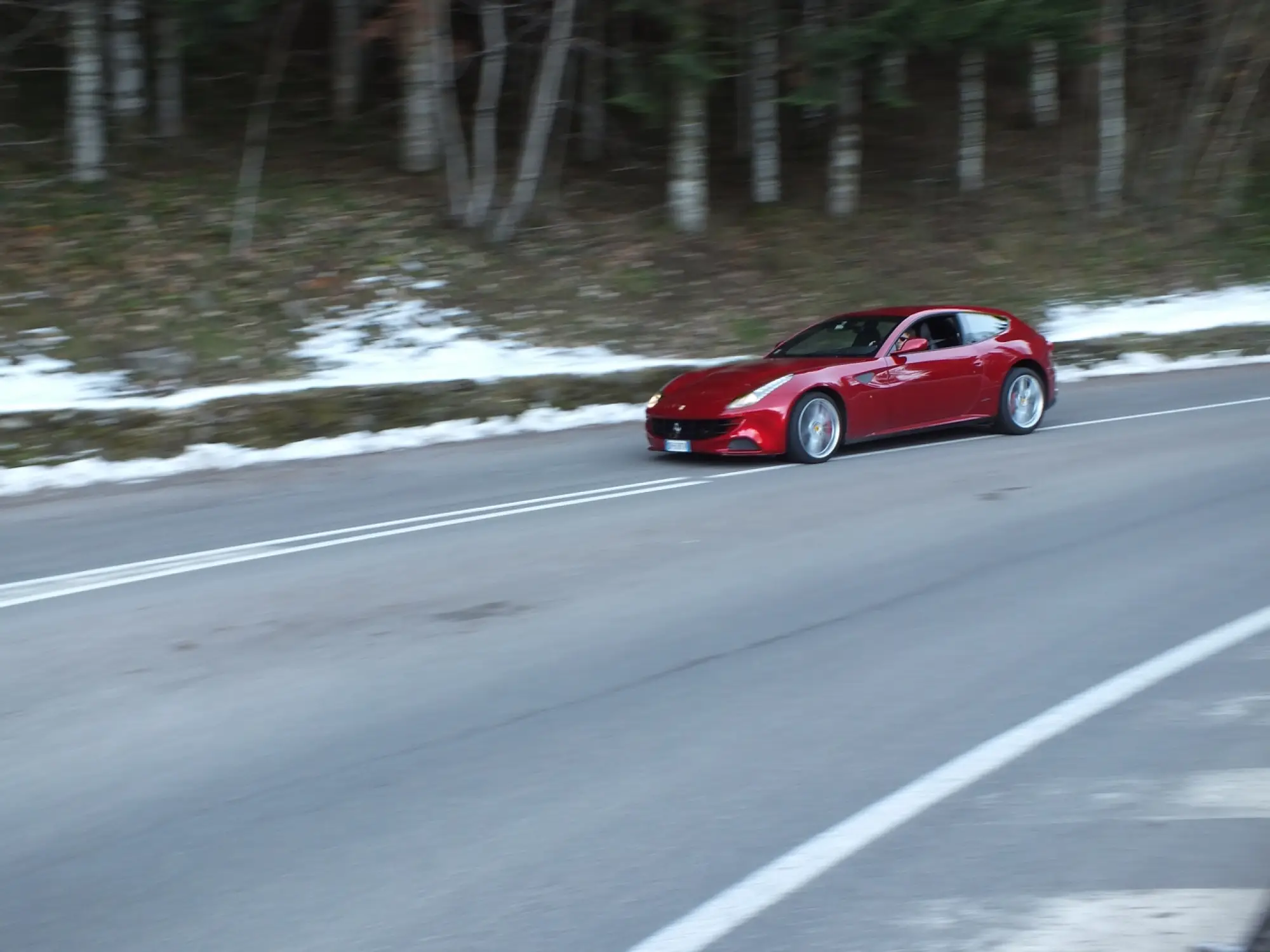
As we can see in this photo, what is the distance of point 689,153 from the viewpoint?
77.7ft

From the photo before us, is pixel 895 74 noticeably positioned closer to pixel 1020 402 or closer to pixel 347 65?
pixel 347 65

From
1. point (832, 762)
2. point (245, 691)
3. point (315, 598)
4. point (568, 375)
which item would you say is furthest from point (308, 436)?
point (832, 762)

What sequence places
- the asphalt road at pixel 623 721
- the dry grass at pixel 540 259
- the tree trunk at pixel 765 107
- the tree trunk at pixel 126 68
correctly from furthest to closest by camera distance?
the tree trunk at pixel 765 107
the tree trunk at pixel 126 68
the dry grass at pixel 540 259
the asphalt road at pixel 623 721

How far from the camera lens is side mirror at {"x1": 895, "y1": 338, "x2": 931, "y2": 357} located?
12930mm

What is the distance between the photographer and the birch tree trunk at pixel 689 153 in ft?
75.4

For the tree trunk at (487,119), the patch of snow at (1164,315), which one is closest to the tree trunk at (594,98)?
the tree trunk at (487,119)

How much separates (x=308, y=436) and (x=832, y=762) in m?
9.46

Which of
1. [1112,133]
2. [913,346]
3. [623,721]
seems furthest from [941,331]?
[1112,133]

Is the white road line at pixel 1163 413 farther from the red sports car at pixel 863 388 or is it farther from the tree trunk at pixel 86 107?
the tree trunk at pixel 86 107

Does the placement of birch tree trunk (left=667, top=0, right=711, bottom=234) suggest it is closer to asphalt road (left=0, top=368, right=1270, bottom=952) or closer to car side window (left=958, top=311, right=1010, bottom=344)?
car side window (left=958, top=311, right=1010, bottom=344)

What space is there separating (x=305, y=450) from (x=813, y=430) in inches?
188

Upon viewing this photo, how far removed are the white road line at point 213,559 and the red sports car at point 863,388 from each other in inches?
62.8

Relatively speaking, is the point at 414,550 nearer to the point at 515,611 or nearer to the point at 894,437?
the point at 515,611

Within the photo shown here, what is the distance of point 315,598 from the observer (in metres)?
7.92
